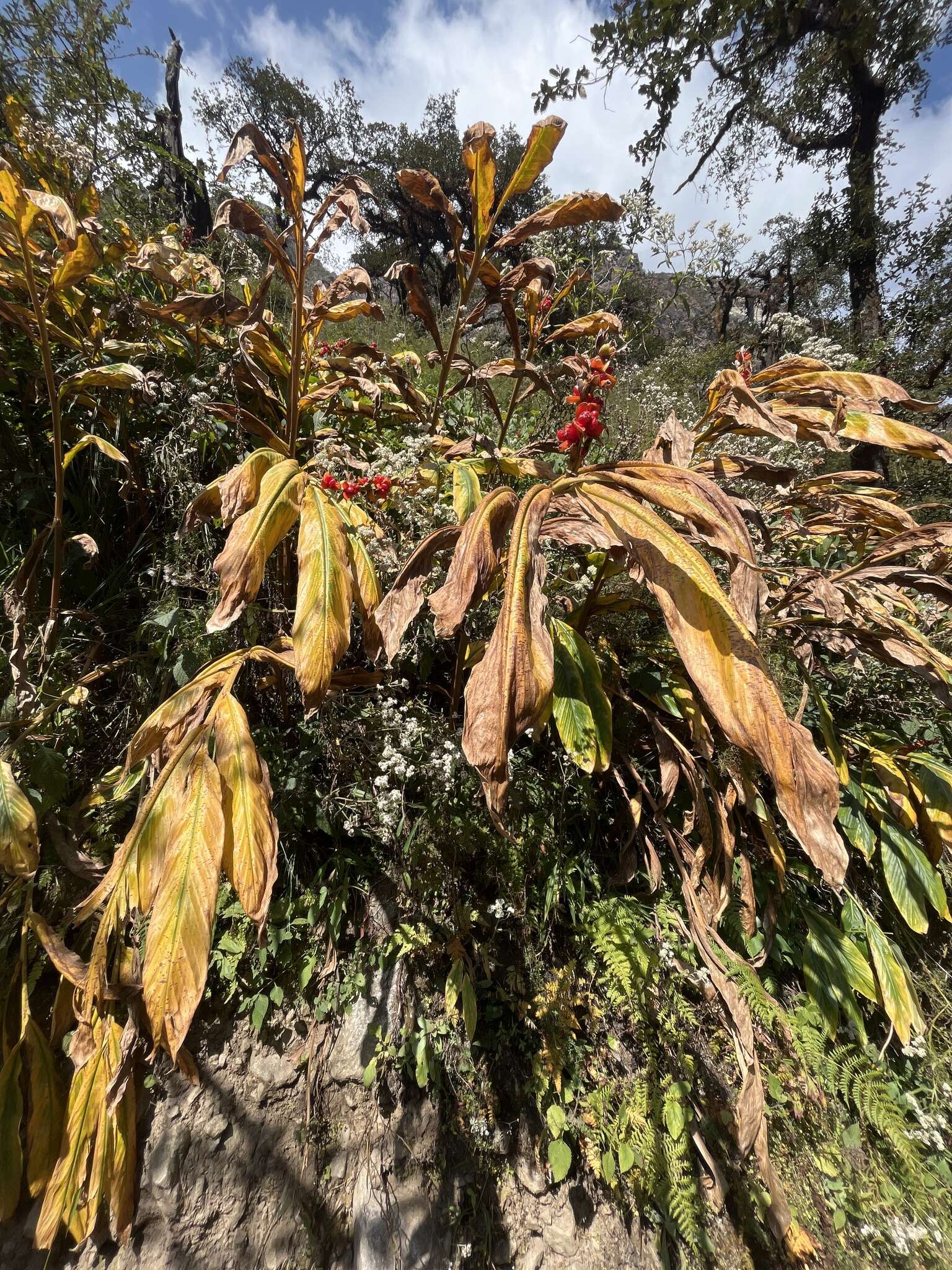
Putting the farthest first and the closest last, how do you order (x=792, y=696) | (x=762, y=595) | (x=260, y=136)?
(x=792, y=696), (x=260, y=136), (x=762, y=595)

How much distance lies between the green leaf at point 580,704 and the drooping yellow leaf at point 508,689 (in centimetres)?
31

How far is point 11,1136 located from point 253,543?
122 centimetres

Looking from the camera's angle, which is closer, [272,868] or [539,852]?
[272,868]

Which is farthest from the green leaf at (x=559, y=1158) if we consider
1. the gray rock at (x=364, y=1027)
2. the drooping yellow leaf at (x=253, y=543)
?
the drooping yellow leaf at (x=253, y=543)

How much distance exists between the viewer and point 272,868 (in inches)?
32.1

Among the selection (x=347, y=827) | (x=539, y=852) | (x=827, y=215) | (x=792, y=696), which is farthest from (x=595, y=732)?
(x=827, y=215)

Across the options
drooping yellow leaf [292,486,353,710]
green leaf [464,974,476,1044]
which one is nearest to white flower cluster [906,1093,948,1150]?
green leaf [464,974,476,1044]

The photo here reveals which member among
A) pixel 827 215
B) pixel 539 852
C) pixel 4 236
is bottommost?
pixel 539 852

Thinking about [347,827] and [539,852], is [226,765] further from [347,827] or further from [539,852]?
[539,852]

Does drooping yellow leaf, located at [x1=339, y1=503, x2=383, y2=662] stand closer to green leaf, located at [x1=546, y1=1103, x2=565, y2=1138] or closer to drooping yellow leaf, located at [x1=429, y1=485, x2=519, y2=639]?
drooping yellow leaf, located at [x1=429, y1=485, x2=519, y2=639]

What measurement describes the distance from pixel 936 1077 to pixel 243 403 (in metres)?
2.61

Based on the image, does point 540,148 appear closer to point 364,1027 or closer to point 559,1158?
point 364,1027

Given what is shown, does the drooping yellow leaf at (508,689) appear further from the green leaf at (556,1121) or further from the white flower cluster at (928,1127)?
the white flower cluster at (928,1127)

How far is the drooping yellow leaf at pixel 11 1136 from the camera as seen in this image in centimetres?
100
